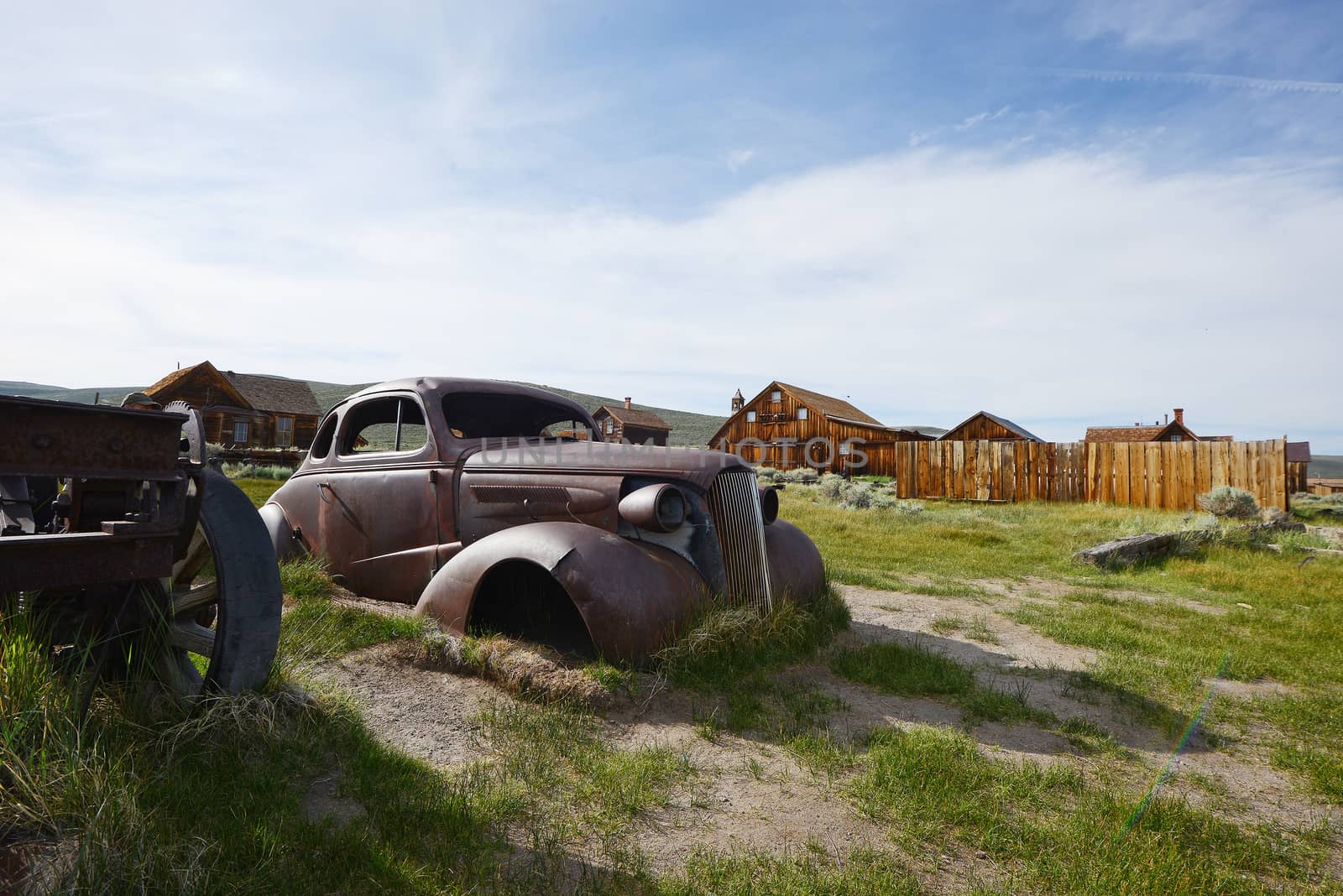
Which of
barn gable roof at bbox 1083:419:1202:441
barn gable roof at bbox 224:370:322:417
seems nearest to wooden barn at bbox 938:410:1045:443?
barn gable roof at bbox 1083:419:1202:441

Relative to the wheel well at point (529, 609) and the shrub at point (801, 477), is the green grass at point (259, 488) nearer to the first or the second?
the wheel well at point (529, 609)

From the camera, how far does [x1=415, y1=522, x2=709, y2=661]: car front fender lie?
12.1ft

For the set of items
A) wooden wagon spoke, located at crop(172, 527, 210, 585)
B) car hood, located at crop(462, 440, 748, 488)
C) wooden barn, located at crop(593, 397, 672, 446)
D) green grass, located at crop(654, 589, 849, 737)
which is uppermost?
wooden barn, located at crop(593, 397, 672, 446)

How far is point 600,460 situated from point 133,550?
2611mm

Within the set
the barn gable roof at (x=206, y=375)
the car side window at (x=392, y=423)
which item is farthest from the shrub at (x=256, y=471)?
the car side window at (x=392, y=423)

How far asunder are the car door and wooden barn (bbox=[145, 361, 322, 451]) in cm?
2676

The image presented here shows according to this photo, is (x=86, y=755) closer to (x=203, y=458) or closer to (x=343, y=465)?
(x=203, y=458)

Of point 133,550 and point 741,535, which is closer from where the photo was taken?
point 133,550

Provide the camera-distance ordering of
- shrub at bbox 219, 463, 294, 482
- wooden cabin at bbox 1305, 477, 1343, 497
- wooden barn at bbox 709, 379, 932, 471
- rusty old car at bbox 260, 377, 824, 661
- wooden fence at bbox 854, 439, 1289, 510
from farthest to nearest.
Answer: wooden barn at bbox 709, 379, 932, 471, wooden cabin at bbox 1305, 477, 1343, 497, shrub at bbox 219, 463, 294, 482, wooden fence at bbox 854, 439, 1289, 510, rusty old car at bbox 260, 377, 824, 661

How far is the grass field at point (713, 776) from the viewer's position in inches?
82.7

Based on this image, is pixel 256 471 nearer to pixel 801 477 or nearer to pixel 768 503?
pixel 801 477

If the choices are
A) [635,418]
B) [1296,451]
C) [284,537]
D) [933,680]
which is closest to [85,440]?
[284,537]

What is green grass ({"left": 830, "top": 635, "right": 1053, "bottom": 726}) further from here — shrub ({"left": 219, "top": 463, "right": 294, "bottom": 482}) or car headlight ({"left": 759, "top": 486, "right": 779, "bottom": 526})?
shrub ({"left": 219, "top": 463, "right": 294, "bottom": 482})

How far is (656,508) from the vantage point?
13.3ft
